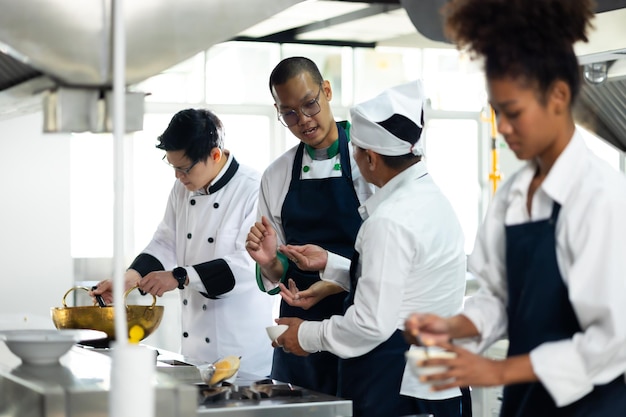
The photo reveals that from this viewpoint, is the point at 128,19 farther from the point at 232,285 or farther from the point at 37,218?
the point at 37,218

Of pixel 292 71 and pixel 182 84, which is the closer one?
pixel 292 71

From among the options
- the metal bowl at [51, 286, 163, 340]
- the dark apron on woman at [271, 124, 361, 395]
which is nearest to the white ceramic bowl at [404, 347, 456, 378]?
the dark apron on woman at [271, 124, 361, 395]

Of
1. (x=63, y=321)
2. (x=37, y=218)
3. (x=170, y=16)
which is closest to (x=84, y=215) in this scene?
(x=37, y=218)

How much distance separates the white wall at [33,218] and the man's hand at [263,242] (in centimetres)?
384

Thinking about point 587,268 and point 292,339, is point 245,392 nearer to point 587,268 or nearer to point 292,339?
point 292,339

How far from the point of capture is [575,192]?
1.71m

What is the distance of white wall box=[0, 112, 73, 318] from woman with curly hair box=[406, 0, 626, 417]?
5159mm

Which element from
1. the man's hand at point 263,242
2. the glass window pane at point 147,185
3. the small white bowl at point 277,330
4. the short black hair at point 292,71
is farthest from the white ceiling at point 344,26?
the small white bowl at point 277,330

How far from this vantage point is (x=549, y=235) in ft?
5.69

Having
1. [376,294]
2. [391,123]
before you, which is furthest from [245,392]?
[391,123]

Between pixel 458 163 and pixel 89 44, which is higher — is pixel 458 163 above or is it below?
above

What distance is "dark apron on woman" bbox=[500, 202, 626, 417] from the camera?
5.68 feet

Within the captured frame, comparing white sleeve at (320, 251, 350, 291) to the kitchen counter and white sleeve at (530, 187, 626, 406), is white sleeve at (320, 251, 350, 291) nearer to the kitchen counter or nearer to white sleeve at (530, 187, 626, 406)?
the kitchen counter

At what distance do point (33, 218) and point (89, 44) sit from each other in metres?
5.24
